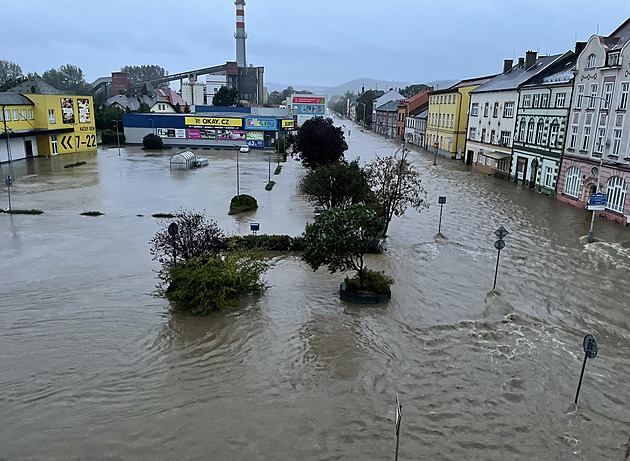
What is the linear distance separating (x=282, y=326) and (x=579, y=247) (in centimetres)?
1546

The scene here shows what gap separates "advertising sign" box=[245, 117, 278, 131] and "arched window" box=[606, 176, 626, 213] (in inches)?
1757

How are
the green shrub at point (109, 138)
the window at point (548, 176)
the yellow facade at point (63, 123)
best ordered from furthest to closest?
the green shrub at point (109, 138) < the yellow facade at point (63, 123) < the window at point (548, 176)

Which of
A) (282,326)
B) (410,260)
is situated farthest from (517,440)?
(410,260)

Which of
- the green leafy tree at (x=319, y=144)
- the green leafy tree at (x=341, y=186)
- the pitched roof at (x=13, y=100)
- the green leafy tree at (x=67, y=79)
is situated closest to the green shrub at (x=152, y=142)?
the pitched roof at (x=13, y=100)

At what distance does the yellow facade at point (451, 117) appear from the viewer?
56344 millimetres

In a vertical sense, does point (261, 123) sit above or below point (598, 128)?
below

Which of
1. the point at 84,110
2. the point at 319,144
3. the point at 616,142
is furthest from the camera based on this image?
the point at 84,110

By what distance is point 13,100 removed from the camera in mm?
47469

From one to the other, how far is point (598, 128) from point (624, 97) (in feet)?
8.39

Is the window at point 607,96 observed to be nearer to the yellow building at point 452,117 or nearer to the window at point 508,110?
the window at point 508,110

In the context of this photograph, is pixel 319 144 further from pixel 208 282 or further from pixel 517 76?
pixel 208 282

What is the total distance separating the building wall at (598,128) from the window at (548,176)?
4.46 feet

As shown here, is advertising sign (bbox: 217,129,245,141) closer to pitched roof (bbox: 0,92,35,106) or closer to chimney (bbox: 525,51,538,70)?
pitched roof (bbox: 0,92,35,106)

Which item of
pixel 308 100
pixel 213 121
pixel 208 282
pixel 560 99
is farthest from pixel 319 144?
pixel 308 100
